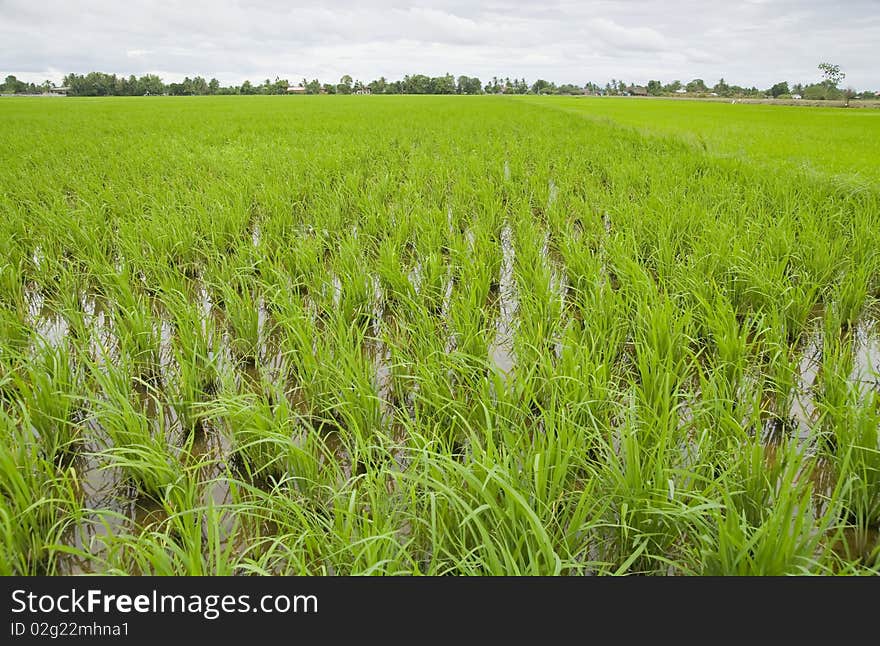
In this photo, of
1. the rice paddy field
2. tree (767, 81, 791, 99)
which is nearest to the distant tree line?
tree (767, 81, 791, 99)

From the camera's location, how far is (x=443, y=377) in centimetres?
233

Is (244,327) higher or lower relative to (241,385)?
higher

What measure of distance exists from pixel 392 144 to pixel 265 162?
3.93m

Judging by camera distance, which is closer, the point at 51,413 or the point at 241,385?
the point at 51,413

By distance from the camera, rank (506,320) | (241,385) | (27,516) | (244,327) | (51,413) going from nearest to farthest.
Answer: (27,516) → (51,413) → (241,385) → (244,327) → (506,320)

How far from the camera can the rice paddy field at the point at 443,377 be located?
62.2 inches

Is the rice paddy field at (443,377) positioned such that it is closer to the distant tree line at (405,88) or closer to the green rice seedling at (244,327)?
the green rice seedling at (244,327)

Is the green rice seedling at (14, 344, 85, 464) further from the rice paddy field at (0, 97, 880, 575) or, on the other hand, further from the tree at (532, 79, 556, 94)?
the tree at (532, 79, 556, 94)

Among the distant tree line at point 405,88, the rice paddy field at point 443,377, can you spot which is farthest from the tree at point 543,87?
the rice paddy field at point 443,377

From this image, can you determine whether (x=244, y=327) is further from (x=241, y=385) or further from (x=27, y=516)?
(x=27, y=516)

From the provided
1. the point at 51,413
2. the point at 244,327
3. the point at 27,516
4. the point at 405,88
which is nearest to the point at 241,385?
the point at 244,327

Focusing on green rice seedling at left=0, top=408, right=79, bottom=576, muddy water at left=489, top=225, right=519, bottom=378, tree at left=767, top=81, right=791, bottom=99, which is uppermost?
tree at left=767, top=81, right=791, bottom=99

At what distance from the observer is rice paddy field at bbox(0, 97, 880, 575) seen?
5.19ft

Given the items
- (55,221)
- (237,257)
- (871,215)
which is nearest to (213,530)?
(237,257)
